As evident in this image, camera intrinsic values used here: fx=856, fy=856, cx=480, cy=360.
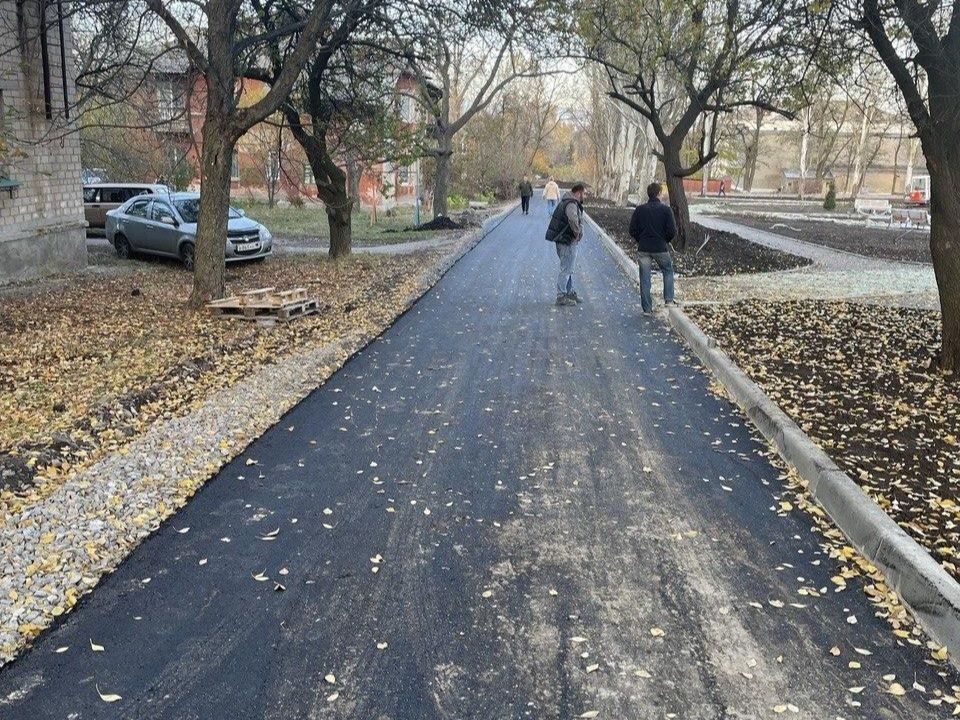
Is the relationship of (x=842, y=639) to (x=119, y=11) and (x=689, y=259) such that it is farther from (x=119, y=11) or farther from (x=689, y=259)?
(x=689, y=259)

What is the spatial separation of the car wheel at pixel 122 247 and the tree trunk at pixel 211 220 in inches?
319

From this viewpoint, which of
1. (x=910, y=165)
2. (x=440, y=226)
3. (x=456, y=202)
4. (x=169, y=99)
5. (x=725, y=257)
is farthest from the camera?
(x=910, y=165)

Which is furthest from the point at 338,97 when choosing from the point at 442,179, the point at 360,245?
the point at 442,179

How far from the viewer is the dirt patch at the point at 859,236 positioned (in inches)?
867

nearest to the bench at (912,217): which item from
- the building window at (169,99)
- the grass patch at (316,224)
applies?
the grass patch at (316,224)

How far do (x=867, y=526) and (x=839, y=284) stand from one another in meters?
12.0

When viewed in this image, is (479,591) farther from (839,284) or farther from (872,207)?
(872,207)

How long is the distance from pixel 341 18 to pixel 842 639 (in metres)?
14.6

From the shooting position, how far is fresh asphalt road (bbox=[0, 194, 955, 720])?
329 cm

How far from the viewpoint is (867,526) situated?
180 inches

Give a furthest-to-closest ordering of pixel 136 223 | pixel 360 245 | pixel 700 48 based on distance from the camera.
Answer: pixel 360 245 → pixel 136 223 → pixel 700 48

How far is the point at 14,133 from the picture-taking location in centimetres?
1516

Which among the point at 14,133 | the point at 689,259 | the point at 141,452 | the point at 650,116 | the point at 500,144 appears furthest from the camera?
the point at 500,144

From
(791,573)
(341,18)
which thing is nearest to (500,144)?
(341,18)
